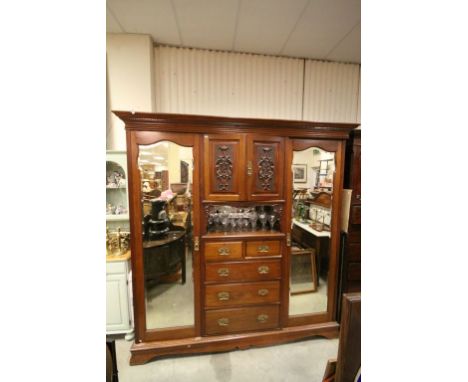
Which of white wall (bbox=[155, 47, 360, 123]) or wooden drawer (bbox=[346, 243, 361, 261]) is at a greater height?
white wall (bbox=[155, 47, 360, 123])

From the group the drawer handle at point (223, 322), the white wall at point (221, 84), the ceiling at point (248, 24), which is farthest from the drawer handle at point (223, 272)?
the ceiling at point (248, 24)

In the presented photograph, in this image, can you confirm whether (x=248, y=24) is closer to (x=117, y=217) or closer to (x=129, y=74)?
(x=129, y=74)

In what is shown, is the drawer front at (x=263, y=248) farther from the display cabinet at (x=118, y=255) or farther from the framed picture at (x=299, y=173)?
the display cabinet at (x=118, y=255)

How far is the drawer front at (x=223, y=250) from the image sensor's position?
1646 millimetres

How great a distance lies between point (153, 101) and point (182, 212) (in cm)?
121

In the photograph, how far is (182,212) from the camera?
1686 millimetres

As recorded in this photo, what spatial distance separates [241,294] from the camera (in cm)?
170

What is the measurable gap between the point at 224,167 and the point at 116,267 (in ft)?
4.28

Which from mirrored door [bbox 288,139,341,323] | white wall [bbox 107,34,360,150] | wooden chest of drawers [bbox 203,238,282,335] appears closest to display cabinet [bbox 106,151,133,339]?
white wall [bbox 107,34,360,150]

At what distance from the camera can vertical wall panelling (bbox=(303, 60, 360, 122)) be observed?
2.31 meters

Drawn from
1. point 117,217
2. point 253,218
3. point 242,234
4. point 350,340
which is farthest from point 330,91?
point 117,217

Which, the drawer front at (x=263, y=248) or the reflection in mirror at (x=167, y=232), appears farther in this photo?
the drawer front at (x=263, y=248)

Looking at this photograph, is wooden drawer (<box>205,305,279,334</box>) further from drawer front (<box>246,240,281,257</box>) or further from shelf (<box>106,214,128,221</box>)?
shelf (<box>106,214,128,221</box>)
